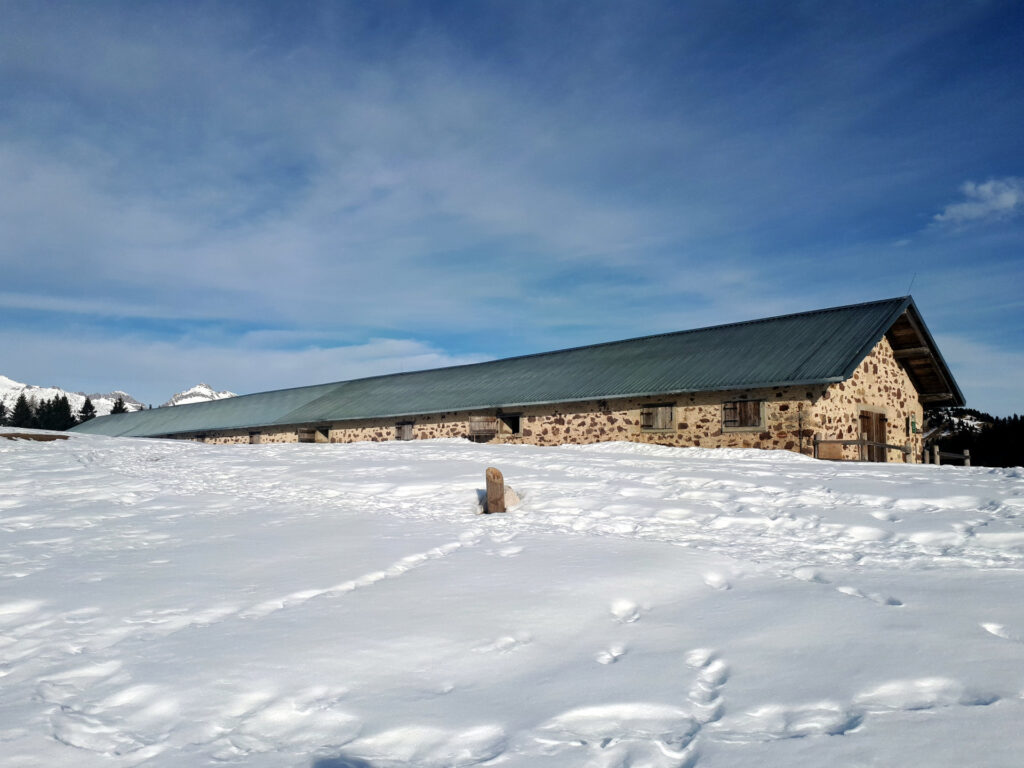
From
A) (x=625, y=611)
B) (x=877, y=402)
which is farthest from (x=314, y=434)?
(x=625, y=611)

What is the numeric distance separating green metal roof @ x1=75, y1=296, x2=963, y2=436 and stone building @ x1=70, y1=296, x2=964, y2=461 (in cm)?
6

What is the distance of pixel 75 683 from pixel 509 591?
9.77ft

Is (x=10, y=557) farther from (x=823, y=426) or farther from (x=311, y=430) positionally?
(x=311, y=430)

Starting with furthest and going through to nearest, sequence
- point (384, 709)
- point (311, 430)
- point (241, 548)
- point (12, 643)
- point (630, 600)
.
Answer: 1. point (311, 430)
2. point (241, 548)
3. point (630, 600)
4. point (12, 643)
5. point (384, 709)

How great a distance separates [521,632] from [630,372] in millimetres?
18154

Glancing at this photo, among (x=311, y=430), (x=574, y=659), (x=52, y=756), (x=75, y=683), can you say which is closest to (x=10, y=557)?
(x=75, y=683)

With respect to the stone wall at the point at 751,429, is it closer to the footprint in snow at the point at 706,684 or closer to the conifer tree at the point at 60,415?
the footprint in snow at the point at 706,684

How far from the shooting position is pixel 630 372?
22.6 meters

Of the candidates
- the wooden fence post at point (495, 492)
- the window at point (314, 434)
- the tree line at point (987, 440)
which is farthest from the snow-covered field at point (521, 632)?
the window at point (314, 434)

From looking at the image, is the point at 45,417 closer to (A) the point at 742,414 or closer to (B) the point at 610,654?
(A) the point at 742,414

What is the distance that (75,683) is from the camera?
4.21m

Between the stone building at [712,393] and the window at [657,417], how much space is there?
0.10 feet

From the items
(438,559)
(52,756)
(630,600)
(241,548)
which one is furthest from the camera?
A: (241,548)

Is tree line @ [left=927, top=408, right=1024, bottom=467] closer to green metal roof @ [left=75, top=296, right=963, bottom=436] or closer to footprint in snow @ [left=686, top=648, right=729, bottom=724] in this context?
green metal roof @ [left=75, top=296, right=963, bottom=436]
